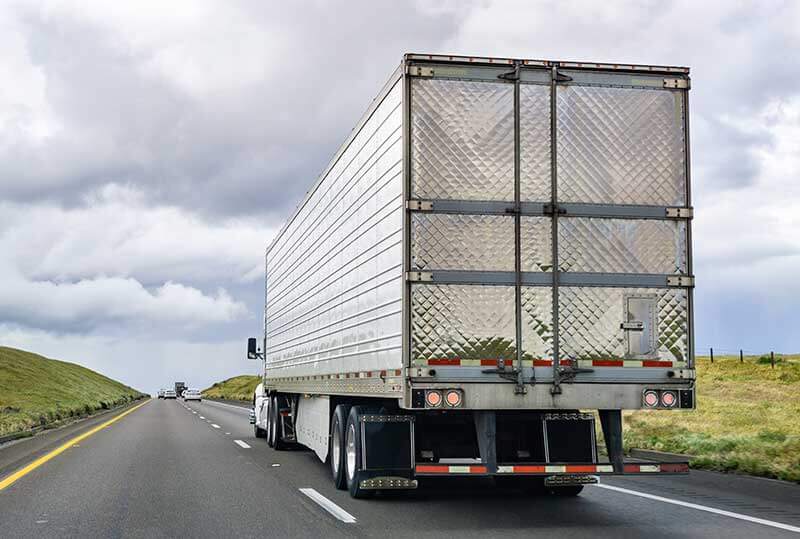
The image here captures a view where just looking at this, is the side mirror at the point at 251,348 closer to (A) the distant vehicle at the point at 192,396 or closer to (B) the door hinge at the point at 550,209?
(B) the door hinge at the point at 550,209

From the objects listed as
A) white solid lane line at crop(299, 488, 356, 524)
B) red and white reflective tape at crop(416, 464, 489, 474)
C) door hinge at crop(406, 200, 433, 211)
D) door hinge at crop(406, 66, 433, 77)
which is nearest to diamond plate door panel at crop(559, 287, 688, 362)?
red and white reflective tape at crop(416, 464, 489, 474)

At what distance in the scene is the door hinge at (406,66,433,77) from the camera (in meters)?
9.23

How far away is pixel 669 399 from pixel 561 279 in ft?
5.39

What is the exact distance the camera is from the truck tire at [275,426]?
1885 cm

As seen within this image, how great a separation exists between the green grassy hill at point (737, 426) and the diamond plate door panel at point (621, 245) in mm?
4546

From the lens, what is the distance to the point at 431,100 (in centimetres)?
929

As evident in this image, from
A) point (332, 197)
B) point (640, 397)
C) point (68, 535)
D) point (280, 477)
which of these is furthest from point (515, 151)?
point (280, 477)

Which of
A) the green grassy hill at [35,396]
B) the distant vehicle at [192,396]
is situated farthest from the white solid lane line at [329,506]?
the distant vehicle at [192,396]

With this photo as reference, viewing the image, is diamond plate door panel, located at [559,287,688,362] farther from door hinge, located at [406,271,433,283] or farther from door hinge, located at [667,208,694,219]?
door hinge, located at [406,271,433,283]

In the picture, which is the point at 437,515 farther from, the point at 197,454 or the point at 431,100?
the point at 197,454

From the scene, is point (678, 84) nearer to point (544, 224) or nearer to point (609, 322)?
point (544, 224)

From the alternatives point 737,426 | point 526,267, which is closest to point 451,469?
point 526,267

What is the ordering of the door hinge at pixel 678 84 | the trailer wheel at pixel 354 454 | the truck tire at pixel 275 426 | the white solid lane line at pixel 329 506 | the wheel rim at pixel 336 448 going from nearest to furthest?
the white solid lane line at pixel 329 506, the door hinge at pixel 678 84, the trailer wheel at pixel 354 454, the wheel rim at pixel 336 448, the truck tire at pixel 275 426

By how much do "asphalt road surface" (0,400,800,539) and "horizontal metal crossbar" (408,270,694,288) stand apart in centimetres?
235
